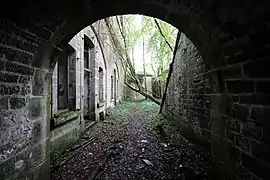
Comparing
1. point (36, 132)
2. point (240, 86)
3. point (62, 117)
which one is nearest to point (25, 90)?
point (36, 132)

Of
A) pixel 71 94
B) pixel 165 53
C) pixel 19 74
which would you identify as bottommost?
pixel 71 94

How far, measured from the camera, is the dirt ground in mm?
3512

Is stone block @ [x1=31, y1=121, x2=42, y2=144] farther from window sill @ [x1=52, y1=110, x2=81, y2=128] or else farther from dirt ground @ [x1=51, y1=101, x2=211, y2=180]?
window sill @ [x1=52, y1=110, x2=81, y2=128]

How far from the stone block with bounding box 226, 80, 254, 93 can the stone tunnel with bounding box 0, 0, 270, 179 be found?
0.03 ft

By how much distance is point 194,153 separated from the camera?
181 inches

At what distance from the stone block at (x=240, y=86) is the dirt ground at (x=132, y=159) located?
1.64m

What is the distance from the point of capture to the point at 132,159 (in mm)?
4297

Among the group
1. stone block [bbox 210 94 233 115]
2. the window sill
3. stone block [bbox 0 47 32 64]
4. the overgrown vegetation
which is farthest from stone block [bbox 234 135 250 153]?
the overgrown vegetation

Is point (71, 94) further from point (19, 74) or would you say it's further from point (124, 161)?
point (19, 74)

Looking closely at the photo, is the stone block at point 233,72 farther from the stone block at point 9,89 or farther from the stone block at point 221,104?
the stone block at point 9,89

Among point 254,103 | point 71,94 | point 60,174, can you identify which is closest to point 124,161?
point 60,174

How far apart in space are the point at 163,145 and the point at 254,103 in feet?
11.5

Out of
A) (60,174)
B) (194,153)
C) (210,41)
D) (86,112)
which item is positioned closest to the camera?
(210,41)

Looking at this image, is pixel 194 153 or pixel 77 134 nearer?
pixel 194 153
